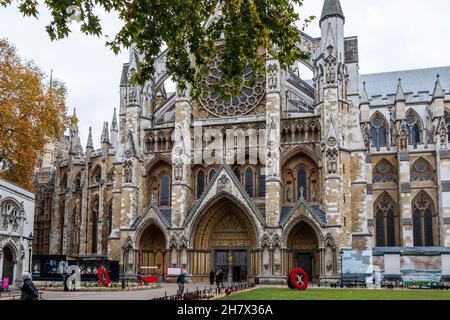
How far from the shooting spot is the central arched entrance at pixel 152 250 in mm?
39531

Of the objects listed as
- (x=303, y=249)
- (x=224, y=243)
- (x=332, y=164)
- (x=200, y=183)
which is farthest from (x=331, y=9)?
(x=224, y=243)

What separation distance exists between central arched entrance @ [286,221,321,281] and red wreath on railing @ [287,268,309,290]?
861 cm

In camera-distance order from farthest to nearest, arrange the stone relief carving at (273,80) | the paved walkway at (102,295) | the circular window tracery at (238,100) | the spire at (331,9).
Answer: the circular window tracery at (238,100), the spire at (331,9), the stone relief carving at (273,80), the paved walkway at (102,295)

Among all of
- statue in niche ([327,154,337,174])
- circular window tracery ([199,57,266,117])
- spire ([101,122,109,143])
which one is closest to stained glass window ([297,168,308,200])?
statue in niche ([327,154,337,174])

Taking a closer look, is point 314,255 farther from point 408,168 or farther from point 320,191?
point 408,168

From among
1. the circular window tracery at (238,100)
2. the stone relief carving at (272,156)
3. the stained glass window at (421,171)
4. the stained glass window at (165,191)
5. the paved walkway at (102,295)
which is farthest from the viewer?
the stained glass window at (421,171)

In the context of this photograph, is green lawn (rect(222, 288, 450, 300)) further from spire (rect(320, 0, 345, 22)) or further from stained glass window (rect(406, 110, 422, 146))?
stained glass window (rect(406, 110, 422, 146))

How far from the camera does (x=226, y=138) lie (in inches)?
1563

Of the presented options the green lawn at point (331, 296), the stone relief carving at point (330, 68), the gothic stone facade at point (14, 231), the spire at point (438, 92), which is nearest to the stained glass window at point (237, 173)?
the stone relief carving at point (330, 68)

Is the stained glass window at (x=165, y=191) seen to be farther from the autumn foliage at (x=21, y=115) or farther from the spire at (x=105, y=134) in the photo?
the spire at (x=105, y=134)

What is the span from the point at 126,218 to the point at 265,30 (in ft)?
87.7

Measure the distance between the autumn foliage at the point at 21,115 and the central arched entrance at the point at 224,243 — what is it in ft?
39.7

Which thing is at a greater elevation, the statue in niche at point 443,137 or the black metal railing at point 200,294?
the statue in niche at point 443,137
